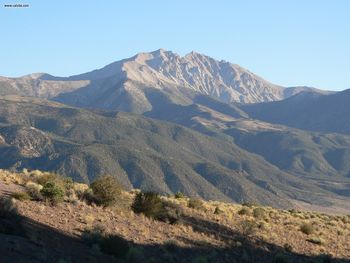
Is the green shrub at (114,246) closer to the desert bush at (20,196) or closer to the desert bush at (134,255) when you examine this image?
the desert bush at (134,255)

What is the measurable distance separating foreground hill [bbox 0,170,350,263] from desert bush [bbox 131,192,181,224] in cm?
39

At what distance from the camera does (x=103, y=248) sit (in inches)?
897

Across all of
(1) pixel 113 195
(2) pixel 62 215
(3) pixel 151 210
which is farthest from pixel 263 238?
(2) pixel 62 215

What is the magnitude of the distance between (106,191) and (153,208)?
2.56 metres

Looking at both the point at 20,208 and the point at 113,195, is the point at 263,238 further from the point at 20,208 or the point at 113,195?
the point at 20,208

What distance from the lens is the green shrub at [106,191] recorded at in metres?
30.9

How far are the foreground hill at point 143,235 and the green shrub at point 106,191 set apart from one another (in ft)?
1.27

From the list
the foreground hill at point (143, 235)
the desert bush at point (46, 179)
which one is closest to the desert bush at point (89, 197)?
the foreground hill at point (143, 235)

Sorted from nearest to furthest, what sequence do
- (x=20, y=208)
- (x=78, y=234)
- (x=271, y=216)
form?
(x=78, y=234)
(x=20, y=208)
(x=271, y=216)

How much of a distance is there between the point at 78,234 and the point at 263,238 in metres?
12.7

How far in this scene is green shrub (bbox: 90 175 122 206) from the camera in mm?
30922

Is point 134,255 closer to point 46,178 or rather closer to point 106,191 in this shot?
point 106,191

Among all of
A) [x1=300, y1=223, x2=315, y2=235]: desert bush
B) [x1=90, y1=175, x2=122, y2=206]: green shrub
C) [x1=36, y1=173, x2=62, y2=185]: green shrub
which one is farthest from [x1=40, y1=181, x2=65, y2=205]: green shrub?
[x1=300, y1=223, x2=315, y2=235]: desert bush

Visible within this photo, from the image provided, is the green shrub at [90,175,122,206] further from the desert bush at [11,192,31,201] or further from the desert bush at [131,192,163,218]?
the desert bush at [11,192,31,201]
